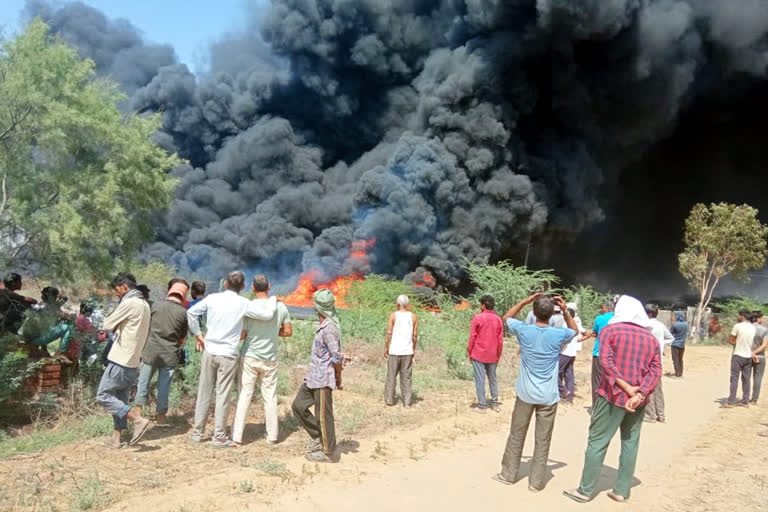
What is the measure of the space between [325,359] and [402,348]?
9.12 ft

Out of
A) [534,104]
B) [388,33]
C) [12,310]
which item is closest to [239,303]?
[12,310]

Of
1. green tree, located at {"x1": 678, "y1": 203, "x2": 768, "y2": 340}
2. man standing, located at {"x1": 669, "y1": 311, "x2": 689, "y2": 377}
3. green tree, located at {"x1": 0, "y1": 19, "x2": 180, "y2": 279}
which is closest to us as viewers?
green tree, located at {"x1": 0, "y1": 19, "x2": 180, "y2": 279}

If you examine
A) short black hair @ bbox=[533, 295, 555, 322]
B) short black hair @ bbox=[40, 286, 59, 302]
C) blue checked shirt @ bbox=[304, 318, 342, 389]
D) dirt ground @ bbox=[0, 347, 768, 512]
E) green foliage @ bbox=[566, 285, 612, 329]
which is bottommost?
dirt ground @ bbox=[0, 347, 768, 512]

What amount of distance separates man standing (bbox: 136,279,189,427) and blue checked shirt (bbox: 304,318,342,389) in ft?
6.13

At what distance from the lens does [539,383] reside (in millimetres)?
4996

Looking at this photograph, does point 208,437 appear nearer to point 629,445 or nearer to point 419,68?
point 629,445

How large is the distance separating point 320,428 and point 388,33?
94.1 ft

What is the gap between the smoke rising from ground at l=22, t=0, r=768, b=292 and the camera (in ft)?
80.9

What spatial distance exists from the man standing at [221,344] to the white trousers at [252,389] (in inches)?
5.1

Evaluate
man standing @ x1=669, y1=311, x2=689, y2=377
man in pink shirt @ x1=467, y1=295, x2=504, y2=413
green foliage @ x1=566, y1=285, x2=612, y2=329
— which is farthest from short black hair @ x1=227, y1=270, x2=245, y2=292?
green foliage @ x1=566, y1=285, x2=612, y2=329

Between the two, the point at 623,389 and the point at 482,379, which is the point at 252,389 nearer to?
the point at 482,379

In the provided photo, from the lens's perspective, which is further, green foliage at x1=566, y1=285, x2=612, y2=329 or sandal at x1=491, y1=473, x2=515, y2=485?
green foliage at x1=566, y1=285, x2=612, y2=329

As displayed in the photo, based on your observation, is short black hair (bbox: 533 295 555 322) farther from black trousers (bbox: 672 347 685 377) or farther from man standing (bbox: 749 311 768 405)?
black trousers (bbox: 672 347 685 377)

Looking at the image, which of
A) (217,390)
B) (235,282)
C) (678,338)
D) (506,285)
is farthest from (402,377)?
(506,285)
